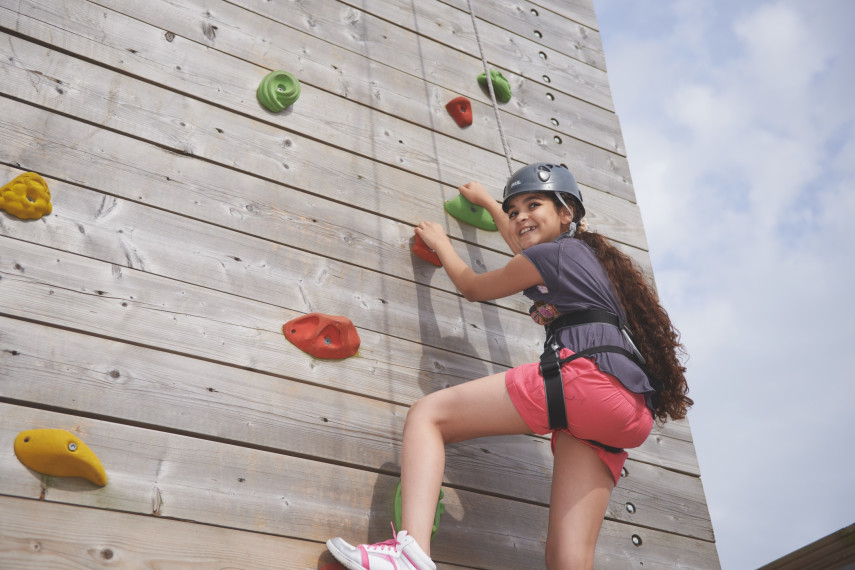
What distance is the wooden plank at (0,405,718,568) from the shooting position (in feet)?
4.98

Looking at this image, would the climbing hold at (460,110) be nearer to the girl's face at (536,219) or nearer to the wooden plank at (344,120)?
the wooden plank at (344,120)

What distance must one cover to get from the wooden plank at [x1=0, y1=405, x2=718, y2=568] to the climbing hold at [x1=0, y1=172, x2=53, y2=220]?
18.1 inches

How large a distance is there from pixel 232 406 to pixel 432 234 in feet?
2.61

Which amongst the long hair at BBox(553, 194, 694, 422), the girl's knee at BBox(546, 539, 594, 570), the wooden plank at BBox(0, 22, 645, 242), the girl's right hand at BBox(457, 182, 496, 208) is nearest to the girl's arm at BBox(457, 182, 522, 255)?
the girl's right hand at BBox(457, 182, 496, 208)

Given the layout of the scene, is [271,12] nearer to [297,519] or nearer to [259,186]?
[259,186]

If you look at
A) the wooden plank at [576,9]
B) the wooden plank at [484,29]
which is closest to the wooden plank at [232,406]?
the wooden plank at [484,29]

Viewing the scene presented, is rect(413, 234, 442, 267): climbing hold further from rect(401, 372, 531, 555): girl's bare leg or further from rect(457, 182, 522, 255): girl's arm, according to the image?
rect(401, 372, 531, 555): girl's bare leg

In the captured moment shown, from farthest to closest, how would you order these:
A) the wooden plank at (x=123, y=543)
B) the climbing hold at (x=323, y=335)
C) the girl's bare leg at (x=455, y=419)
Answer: the climbing hold at (x=323, y=335) < the girl's bare leg at (x=455, y=419) < the wooden plank at (x=123, y=543)

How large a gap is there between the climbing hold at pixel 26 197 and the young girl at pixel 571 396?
3.15 ft

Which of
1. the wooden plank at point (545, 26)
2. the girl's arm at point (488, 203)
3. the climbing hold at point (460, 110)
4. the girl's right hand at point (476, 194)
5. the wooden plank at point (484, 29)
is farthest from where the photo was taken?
the wooden plank at point (545, 26)

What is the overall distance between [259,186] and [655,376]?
1154 millimetres

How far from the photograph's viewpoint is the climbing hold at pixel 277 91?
2.21 meters

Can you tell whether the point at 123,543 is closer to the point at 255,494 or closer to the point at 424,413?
the point at 255,494

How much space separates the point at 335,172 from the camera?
7.39 ft
